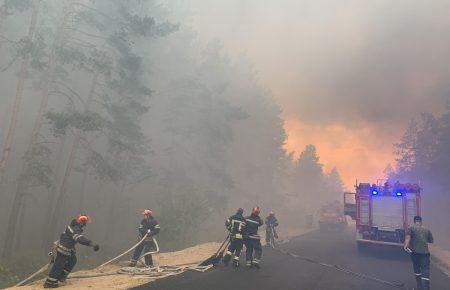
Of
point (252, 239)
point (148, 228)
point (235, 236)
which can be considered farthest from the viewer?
point (252, 239)

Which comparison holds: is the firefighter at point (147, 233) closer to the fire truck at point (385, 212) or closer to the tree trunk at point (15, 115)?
the tree trunk at point (15, 115)

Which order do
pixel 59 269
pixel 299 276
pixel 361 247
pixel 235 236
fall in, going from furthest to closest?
pixel 361 247
pixel 235 236
pixel 299 276
pixel 59 269

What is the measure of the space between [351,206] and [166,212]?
30.0 feet

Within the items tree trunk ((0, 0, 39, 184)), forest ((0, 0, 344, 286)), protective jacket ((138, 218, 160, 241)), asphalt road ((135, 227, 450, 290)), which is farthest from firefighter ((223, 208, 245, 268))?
tree trunk ((0, 0, 39, 184))

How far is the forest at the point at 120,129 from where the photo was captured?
16.7m

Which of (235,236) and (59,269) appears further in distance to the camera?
(235,236)

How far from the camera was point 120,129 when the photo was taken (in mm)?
20047

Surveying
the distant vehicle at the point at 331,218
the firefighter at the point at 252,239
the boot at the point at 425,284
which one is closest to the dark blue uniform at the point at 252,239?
the firefighter at the point at 252,239

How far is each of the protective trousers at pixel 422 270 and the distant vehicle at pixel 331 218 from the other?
26351 mm

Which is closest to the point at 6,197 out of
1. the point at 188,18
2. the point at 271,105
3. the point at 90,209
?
the point at 90,209

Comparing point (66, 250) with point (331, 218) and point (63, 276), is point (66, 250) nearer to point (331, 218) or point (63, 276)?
point (63, 276)

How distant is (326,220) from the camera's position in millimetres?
36719

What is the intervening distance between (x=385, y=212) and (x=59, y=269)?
47.5ft

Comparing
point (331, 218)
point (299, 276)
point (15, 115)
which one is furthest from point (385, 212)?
point (331, 218)
